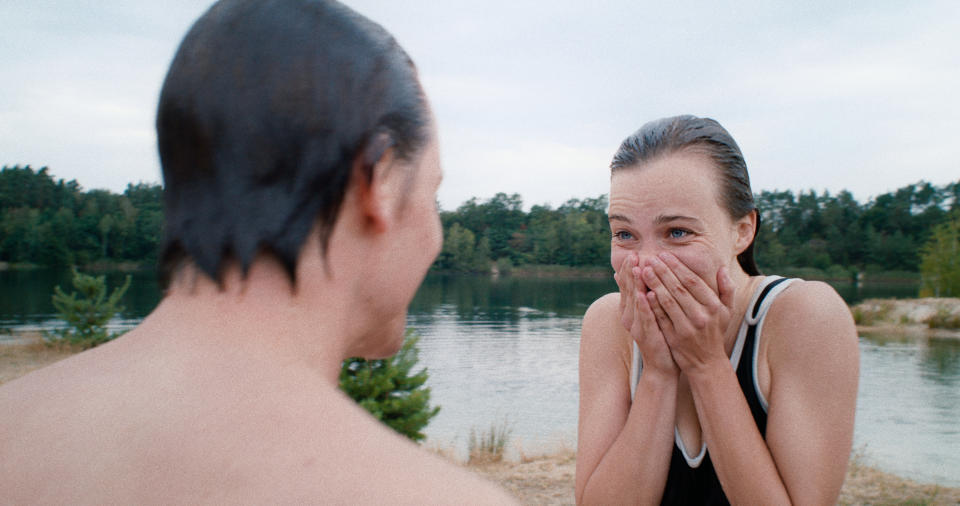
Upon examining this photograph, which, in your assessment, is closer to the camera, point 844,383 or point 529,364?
point 844,383

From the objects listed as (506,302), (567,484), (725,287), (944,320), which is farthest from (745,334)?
(506,302)

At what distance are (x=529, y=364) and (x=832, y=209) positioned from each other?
343 feet

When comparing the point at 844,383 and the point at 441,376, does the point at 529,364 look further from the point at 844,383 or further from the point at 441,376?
the point at 844,383

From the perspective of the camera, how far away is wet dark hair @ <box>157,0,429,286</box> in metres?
0.93

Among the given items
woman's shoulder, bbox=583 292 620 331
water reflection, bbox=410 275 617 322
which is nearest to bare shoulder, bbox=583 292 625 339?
woman's shoulder, bbox=583 292 620 331

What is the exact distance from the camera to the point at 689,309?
2.35 m

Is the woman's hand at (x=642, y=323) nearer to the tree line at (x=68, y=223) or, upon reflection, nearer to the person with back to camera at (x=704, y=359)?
the person with back to camera at (x=704, y=359)

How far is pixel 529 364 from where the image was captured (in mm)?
30125

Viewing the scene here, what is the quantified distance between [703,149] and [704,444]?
1168 millimetres

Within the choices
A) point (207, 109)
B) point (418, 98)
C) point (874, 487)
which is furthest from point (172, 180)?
point (874, 487)

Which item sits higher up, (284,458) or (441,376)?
(284,458)

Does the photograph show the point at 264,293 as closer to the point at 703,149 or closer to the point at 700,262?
the point at 700,262

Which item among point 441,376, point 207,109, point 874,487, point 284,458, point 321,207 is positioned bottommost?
point 441,376

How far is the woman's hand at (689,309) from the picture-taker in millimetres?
2326
